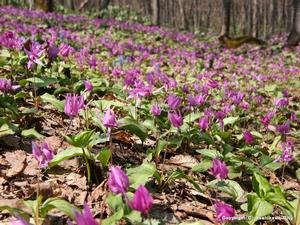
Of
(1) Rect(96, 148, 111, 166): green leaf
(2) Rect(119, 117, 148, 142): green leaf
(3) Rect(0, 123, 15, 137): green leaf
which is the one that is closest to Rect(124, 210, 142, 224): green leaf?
(1) Rect(96, 148, 111, 166): green leaf

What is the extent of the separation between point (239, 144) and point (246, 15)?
38.5m

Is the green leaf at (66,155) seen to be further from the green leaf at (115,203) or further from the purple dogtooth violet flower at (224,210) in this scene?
the purple dogtooth violet flower at (224,210)

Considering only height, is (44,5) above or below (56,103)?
above

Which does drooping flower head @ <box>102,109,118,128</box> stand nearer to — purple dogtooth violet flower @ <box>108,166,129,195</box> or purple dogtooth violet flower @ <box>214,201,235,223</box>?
purple dogtooth violet flower @ <box>108,166,129,195</box>

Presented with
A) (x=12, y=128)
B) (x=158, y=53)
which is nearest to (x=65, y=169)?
(x=12, y=128)

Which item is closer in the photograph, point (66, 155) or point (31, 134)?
point (66, 155)

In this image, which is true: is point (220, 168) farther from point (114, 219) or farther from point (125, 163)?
point (125, 163)

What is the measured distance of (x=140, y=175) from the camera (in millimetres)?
2592

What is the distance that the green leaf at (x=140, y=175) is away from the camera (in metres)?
2.51

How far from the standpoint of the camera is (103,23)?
1942cm

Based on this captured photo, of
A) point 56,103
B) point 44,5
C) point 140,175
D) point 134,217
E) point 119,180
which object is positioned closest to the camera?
point 119,180

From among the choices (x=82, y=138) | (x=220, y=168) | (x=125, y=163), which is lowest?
(x=125, y=163)

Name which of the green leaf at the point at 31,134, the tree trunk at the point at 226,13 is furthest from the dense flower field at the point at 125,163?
the tree trunk at the point at 226,13

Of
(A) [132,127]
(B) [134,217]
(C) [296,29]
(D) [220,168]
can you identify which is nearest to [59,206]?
(B) [134,217]
